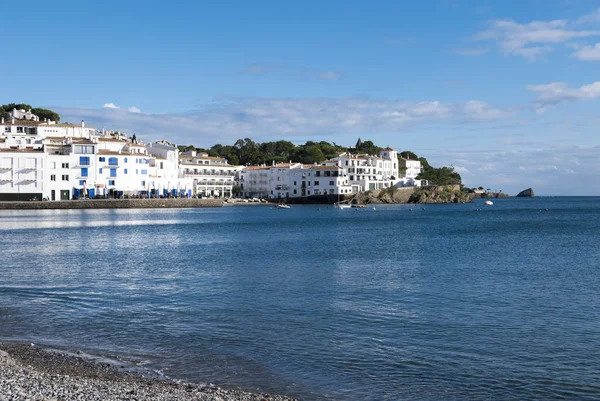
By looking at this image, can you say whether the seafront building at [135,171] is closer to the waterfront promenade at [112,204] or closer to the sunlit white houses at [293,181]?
the sunlit white houses at [293,181]

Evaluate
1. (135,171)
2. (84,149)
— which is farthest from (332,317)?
(135,171)

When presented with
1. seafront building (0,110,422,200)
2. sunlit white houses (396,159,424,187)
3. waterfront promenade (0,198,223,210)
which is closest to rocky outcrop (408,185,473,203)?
sunlit white houses (396,159,424,187)

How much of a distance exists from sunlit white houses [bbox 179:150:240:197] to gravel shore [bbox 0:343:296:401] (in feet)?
365

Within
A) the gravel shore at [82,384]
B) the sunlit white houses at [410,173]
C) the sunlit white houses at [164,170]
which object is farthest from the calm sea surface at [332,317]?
the sunlit white houses at [410,173]

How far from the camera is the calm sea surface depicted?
469 inches

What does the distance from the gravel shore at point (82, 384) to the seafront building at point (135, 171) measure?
83990 mm

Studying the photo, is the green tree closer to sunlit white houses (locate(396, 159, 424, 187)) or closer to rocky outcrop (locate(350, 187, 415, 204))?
rocky outcrop (locate(350, 187, 415, 204))

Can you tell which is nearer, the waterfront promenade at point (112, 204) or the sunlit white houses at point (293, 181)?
the waterfront promenade at point (112, 204)

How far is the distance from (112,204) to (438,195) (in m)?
79.3

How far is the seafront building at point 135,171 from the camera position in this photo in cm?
9022

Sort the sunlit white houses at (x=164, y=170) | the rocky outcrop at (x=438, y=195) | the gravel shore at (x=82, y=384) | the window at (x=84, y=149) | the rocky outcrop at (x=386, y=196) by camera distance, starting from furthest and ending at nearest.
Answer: the rocky outcrop at (x=438, y=195) → the rocky outcrop at (x=386, y=196) → the sunlit white houses at (x=164, y=170) → the window at (x=84, y=149) → the gravel shore at (x=82, y=384)

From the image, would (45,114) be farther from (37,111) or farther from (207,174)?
(207,174)

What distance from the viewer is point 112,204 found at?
93812 mm

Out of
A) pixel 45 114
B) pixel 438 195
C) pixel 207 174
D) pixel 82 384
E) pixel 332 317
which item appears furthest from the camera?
pixel 438 195
